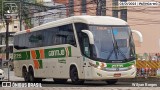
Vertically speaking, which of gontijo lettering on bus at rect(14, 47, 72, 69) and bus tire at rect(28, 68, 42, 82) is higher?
gontijo lettering on bus at rect(14, 47, 72, 69)

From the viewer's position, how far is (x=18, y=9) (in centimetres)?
4788

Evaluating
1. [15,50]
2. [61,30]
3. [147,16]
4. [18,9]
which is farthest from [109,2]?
[61,30]

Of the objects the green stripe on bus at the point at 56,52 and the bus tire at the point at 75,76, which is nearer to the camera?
the bus tire at the point at 75,76

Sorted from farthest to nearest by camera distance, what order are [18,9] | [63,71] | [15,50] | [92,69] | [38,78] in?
[18,9] < [15,50] < [38,78] < [63,71] < [92,69]

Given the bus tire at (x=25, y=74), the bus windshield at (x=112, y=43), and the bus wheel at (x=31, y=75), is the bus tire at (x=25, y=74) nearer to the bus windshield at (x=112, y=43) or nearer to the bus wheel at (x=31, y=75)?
the bus wheel at (x=31, y=75)

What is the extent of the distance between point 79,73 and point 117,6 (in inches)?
1764

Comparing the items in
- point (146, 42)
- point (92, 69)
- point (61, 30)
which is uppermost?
point (61, 30)

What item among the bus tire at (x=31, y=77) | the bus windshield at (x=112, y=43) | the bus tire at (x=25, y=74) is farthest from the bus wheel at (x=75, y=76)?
the bus tire at (x=25, y=74)

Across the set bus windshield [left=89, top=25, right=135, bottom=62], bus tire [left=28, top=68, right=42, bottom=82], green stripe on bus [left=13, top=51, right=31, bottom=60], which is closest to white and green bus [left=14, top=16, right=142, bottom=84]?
bus windshield [left=89, top=25, right=135, bottom=62]

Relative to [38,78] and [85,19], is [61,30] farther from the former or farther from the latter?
[38,78]

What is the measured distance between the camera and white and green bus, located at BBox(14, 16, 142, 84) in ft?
67.0

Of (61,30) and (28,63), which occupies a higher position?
(61,30)

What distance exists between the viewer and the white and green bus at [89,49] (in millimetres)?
20427

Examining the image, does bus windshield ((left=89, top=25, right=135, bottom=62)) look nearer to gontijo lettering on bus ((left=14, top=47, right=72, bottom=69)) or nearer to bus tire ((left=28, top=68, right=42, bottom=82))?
→ gontijo lettering on bus ((left=14, top=47, right=72, bottom=69))
